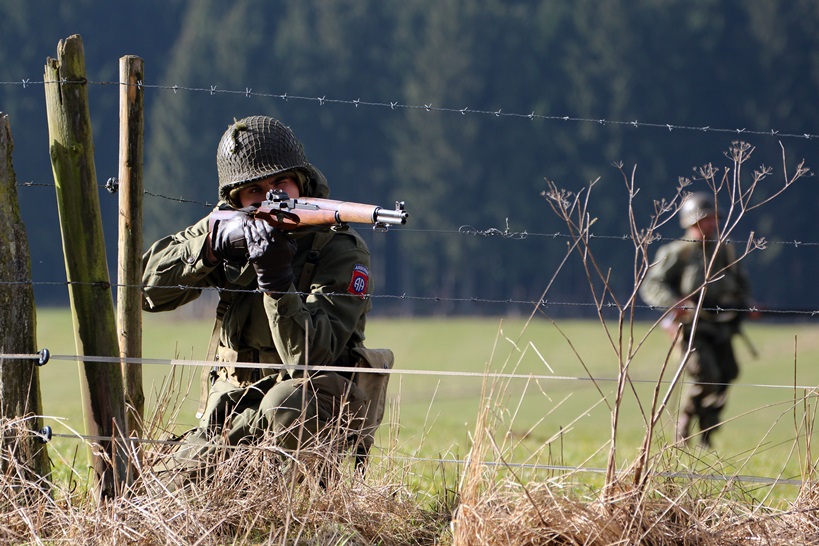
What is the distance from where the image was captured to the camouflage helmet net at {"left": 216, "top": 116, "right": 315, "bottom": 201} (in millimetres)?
5047

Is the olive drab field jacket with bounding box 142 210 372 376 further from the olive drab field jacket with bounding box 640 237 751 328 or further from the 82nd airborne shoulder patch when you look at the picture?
the olive drab field jacket with bounding box 640 237 751 328

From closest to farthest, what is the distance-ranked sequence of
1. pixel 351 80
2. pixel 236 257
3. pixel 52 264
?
pixel 236 257, pixel 52 264, pixel 351 80

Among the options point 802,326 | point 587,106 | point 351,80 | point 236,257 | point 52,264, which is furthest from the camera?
point 351,80

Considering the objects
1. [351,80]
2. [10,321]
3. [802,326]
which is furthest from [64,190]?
[351,80]

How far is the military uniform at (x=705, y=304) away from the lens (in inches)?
410

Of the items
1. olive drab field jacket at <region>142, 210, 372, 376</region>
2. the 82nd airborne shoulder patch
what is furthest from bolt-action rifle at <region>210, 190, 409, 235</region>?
the 82nd airborne shoulder patch

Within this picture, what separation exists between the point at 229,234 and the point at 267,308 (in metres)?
0.32

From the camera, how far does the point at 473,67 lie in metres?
65.7

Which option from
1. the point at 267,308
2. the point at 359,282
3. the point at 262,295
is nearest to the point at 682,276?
the point at 359,282

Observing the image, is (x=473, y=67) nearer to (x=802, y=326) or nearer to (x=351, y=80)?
(x=351, y=80)

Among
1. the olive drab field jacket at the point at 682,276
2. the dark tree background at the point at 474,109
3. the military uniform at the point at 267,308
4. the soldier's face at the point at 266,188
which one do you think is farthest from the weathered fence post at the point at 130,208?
the dark tree background at the point at 474,109

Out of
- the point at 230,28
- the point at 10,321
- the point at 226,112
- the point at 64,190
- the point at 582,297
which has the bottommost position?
the point at 582,297

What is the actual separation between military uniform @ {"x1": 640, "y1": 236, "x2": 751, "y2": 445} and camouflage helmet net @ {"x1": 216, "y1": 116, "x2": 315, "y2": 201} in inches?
230

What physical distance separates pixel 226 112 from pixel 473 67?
1298 centimetres
